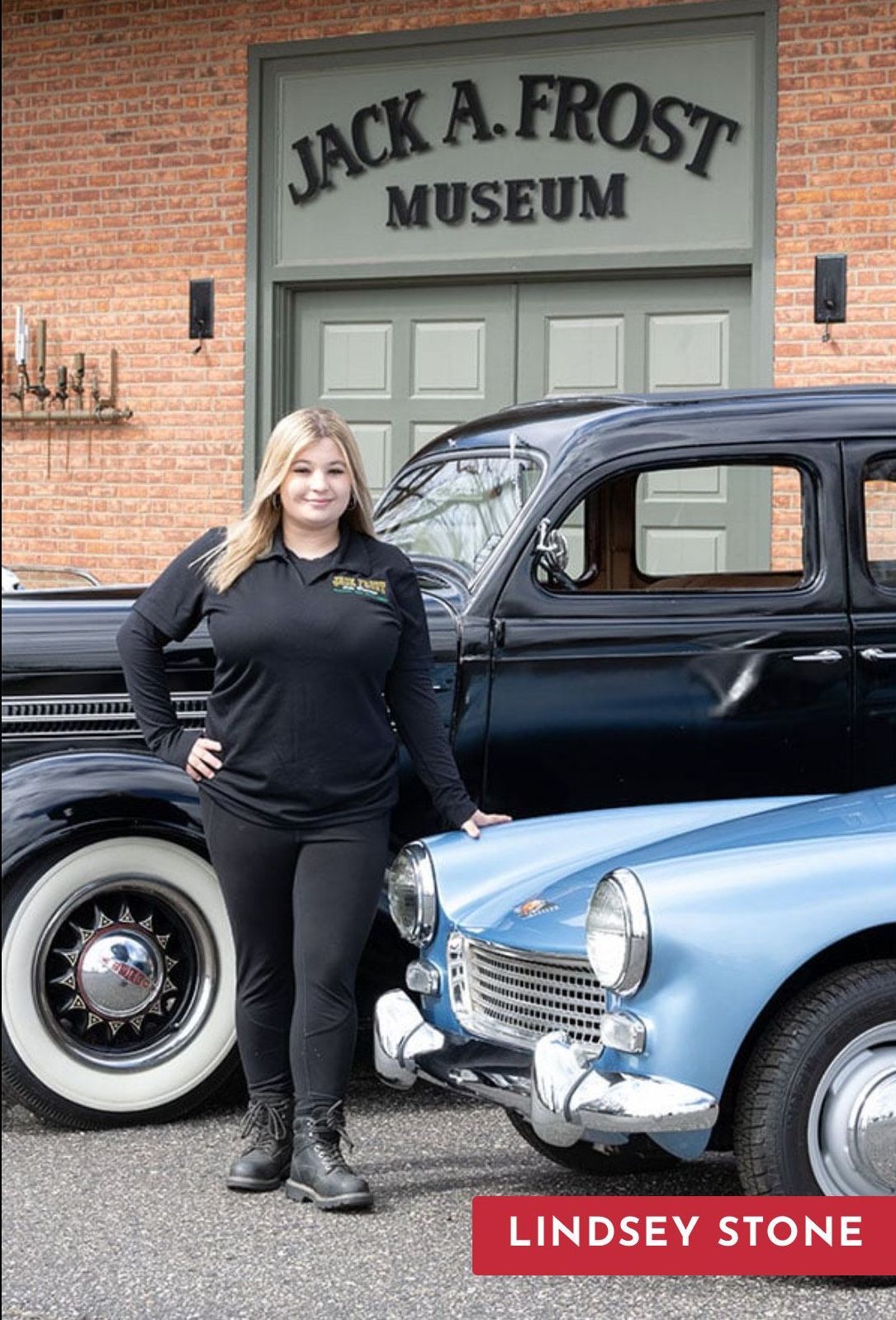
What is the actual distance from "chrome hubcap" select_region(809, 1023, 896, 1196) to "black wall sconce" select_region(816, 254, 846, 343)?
249 inches

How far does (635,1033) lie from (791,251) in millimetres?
6691

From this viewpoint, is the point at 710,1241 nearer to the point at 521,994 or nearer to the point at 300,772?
the point at 521,994

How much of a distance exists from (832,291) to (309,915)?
6090 mm

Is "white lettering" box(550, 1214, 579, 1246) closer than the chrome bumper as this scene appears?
No

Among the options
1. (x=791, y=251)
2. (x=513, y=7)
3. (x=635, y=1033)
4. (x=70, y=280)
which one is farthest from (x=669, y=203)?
(x=635, y=1033)

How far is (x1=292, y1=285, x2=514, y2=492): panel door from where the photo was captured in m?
10.6

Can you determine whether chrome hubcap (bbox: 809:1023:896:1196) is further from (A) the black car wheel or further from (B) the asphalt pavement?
(A) the black car wheel

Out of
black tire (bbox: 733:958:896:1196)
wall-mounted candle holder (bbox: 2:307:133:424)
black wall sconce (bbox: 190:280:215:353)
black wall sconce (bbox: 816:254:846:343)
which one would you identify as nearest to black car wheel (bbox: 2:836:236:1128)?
black tire (bbox: 733:958:896:1196)

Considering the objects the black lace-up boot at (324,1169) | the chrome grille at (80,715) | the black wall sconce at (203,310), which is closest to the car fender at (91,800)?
the chrome grille at (80,715)

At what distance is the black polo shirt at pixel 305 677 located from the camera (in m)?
4.28

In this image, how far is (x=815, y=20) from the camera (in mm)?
9570

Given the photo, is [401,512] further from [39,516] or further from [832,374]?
[39,516]

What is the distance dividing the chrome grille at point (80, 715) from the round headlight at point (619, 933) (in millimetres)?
1730

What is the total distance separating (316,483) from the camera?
14.1 ft
